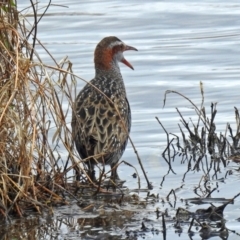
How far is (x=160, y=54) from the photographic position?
48.3ft

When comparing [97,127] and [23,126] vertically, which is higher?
[23,126]

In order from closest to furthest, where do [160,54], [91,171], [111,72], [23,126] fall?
1. [23,126]
2. [91,171]
3. [111,72]
4. [160,54]

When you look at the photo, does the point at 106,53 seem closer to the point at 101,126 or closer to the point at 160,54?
the point at 101,126

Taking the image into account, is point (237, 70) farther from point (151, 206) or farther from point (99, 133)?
point (151, 206)

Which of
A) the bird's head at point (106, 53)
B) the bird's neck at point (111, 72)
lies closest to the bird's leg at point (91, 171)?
the bird's neck at point (111, 72)

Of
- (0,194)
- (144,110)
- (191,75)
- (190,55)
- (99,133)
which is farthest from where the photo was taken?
(190,55)

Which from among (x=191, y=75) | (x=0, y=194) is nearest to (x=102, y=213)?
(x=0, y=194)

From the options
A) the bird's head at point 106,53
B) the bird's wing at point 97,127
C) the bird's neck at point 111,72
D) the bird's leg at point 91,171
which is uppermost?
the bird's head at point 106,53

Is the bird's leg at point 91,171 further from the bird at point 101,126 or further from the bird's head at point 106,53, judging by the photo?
the bird's head at point 106,53

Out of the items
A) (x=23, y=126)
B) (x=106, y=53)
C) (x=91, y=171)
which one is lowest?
(x=91, y=171)

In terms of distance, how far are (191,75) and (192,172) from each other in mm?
4201

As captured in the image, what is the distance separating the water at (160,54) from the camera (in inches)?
404

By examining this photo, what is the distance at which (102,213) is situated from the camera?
789 cm

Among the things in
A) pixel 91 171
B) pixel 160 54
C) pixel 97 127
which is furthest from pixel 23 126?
pixel 160 54
